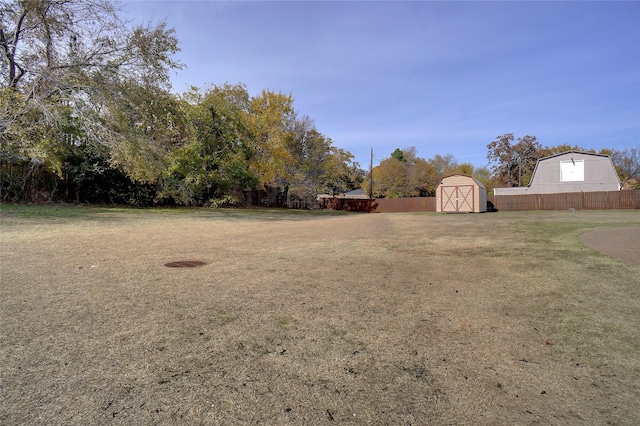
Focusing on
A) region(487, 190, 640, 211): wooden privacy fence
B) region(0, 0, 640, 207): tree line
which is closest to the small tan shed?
region(487, 190, 640, 211): wooden privacy fence

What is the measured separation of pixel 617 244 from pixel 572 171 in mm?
30958

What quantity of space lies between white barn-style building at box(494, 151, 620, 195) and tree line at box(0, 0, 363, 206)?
26.7 metres

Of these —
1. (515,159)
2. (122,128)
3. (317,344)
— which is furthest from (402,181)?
(317,344)

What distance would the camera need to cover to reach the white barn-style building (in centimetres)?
3172

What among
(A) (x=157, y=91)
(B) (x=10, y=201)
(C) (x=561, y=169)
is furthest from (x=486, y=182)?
(B) (x=10, y=201)

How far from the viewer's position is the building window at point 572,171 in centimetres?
3272

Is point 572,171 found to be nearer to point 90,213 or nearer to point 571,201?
point 571,201

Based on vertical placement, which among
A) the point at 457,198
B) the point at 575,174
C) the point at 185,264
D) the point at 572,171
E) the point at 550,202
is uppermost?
the point at 572,171

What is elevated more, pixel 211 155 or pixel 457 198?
pixel 211 155

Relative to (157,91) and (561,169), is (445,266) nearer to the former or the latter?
(157,91)

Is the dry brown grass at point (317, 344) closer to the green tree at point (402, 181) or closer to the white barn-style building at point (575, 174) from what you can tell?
the white barn-style building at point (575, 174)

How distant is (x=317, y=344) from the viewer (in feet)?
9.56

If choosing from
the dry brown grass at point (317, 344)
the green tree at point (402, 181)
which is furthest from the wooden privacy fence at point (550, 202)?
the dry brown grass at point (317, 344)

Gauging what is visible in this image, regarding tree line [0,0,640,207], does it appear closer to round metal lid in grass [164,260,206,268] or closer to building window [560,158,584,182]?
round metal lid in grass [164,260,206,268]
